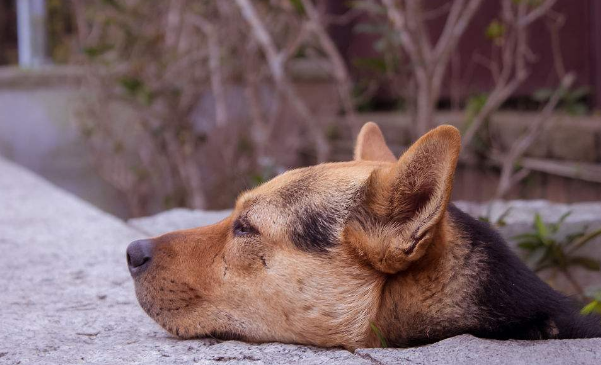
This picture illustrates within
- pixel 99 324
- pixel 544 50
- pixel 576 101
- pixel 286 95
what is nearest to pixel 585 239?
pixel 99 324

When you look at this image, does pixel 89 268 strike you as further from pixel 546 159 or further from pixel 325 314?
pixel 546 159

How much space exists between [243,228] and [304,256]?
31 cm

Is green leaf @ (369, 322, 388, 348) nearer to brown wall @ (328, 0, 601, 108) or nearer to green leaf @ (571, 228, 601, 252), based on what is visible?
green leaf @ (571, 228, 601, 252)

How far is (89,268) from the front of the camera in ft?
13.0

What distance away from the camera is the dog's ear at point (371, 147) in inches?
140

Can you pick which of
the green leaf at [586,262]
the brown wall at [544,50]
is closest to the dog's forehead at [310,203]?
the green leaf at [586,262]

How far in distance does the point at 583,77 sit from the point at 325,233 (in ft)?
17.9

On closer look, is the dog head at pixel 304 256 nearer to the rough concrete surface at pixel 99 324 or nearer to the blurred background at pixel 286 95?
the rough concrete surface at pixel 99 324

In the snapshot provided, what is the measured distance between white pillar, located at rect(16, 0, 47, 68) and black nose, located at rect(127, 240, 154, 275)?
9.42 metres

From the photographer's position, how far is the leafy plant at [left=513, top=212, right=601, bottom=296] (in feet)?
13.4

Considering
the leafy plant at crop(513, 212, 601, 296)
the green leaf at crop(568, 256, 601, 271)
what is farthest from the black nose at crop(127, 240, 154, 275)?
the green leaf at crop(568, 256, 601, 271)

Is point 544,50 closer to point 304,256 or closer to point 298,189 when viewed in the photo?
point 298,189

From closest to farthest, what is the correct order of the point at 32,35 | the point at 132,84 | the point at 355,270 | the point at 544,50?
the point at 355,270 < the point at 132,84 < the point at 544,50 < the point at 32,35

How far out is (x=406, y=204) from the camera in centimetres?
259
